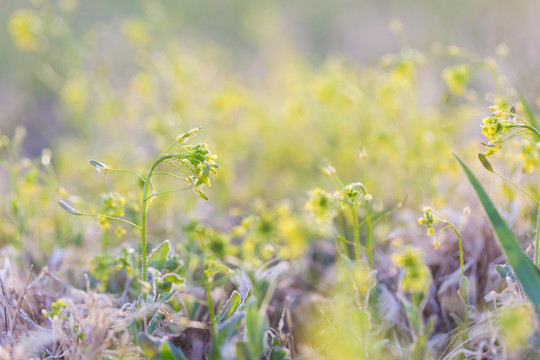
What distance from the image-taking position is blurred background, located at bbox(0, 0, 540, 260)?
2.48m

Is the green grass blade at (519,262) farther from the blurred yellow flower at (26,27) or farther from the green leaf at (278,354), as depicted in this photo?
the blurred yellow flower at (26,27)

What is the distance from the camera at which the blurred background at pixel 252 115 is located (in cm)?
248

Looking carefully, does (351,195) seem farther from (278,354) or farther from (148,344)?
(148,344)

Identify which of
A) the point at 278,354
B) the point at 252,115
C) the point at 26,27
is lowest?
the point at 278,354

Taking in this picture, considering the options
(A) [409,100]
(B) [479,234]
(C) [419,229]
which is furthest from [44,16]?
(B) [479,234]

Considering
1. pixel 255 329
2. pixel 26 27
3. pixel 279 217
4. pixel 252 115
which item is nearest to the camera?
pixel 255 329

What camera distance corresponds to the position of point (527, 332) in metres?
1.01

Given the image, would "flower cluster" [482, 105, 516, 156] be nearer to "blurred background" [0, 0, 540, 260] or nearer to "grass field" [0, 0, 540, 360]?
"grass field" [0, 0, 540, 360]

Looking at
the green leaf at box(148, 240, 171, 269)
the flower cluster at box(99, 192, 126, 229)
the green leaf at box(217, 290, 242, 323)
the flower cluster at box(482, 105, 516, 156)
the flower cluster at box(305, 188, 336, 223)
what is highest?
the flower cluster at box(482, 105, 516, 156)

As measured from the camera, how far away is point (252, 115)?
3.51 metres

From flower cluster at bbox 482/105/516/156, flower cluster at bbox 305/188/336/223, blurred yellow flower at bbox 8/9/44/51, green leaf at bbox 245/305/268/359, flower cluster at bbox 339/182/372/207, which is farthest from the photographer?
blurred yellow flower at bbox 8/9/44/51

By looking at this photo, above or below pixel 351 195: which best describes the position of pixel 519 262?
below

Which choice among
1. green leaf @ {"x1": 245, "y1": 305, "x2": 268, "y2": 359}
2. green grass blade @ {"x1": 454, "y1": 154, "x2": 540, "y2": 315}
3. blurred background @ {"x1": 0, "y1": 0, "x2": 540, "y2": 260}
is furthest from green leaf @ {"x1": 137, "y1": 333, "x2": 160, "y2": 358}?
green grass blade @ {"x1": 454, "y1": 154, "x2": 540, "y2": 315}

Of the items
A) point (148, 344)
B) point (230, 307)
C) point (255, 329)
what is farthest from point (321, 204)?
point (148, 344)
